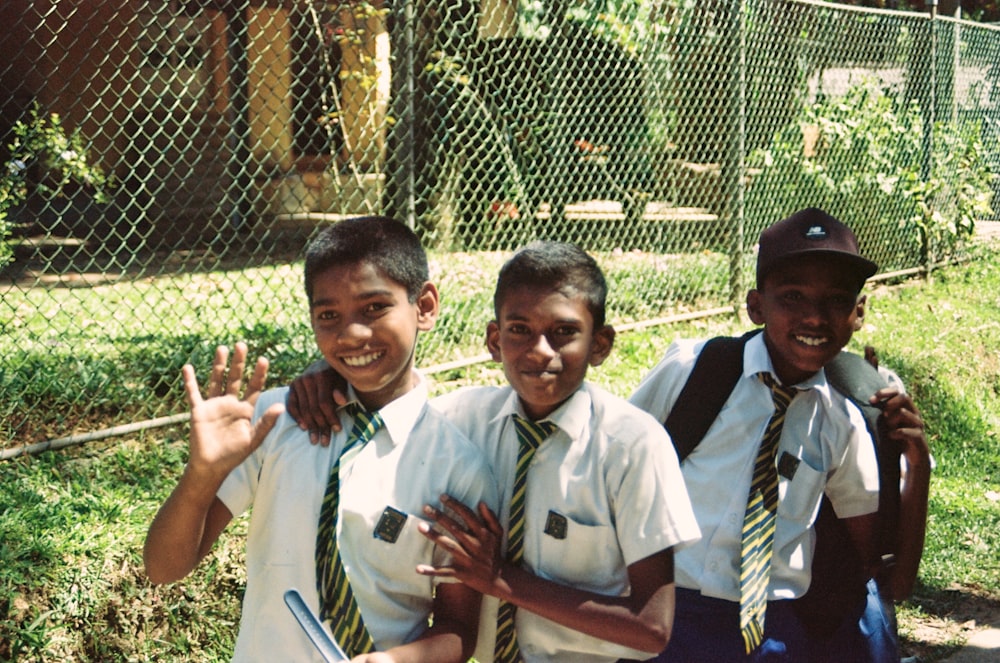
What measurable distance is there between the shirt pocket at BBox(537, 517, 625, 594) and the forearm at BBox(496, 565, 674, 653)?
0.08m

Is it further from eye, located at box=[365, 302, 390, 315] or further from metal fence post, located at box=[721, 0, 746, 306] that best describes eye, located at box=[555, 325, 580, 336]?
metal fence post, located at box=[721, 0, 746, 306]

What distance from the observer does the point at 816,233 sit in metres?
2.61

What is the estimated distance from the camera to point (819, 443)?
2.66 metres

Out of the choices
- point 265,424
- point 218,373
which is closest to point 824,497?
point 265,424

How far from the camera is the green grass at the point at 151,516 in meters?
3.31

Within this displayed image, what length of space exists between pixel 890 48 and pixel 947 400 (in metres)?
3.91

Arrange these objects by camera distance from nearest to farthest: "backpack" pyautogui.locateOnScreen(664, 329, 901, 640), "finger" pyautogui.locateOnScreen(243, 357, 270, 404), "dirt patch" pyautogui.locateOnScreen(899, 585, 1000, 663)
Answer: "finger" pyautogui.locateOnScreen(243, 357, 270, 404), "backpack" pyautogui.locateOnScreen(664, 329, 901, 640), "dirt patch" pyautogui.locateOnScreen(899, 585, 1000, 663)

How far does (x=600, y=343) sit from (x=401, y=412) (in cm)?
47

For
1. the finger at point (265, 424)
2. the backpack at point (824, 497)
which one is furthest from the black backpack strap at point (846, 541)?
the finger at point (265, 424)

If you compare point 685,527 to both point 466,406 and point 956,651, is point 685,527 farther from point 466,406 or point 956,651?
point 956,651

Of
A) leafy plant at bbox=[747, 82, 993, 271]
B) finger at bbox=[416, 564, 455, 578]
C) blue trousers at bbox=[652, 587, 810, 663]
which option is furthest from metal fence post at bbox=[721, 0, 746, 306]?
finger at bbox=[416, 564, 455, 578]

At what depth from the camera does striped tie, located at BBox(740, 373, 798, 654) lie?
246 centimetres

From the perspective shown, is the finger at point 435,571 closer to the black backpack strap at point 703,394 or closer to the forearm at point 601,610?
the forearm at point 601,610

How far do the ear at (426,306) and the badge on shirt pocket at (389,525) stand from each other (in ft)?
1.50
